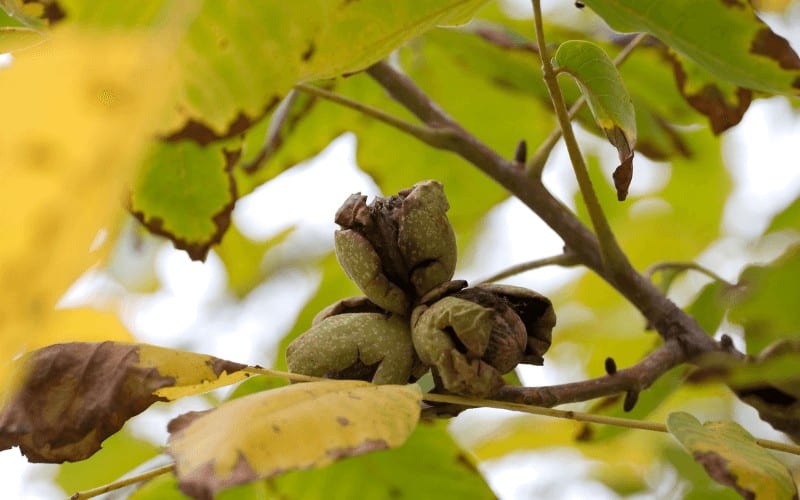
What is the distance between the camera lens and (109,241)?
1.33 feet

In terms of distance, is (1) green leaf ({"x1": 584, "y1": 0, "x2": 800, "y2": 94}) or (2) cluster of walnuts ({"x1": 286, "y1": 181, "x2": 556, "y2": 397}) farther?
(1) green leaf ({"x1": 584, "y1": 0, "x2": 800, "y2": 94})

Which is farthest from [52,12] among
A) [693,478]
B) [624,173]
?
[693,478]

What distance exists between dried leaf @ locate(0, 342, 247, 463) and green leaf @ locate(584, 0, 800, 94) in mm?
650

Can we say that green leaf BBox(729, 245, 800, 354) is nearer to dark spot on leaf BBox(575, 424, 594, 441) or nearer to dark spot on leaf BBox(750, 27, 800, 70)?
dark spot on leaf BBox(750, 27, 800, 70)

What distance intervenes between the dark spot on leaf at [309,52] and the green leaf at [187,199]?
616 mm

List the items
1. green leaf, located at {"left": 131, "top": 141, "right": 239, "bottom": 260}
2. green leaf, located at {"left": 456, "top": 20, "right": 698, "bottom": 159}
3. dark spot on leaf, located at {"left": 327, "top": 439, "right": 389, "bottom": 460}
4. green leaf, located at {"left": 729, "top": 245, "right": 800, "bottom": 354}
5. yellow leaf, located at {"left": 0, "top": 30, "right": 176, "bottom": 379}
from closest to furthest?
yellow leaf, located at {"left": 0, "top": 30, "right": 176, "bottom": 379} < green leaf, located at {"left": 729, "top": 245, "right": 800, "bottom": 354} < dark spot on leaf, located at {"left": 327, "top": 439, "right": 389, "bottom": 460} < green leaf, located at {"left": 131, "top": 141, "right": 239, "bottom": 260} < green leaf, located at {"left": 456, "top": 20, "right": 698, "bottom": 159}

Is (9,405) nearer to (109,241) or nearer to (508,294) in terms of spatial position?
(508,294)

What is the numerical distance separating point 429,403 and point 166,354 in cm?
30

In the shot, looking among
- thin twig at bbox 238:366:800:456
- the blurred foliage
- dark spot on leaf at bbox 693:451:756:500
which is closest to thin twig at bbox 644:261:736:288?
the blurred foliage

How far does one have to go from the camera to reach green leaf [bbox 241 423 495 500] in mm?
1375

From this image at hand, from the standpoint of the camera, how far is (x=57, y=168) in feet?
1.25

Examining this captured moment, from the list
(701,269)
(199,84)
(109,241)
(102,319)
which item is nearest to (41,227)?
(109,241)

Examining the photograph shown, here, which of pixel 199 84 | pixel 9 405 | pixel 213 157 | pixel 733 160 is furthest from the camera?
pixel 733 160

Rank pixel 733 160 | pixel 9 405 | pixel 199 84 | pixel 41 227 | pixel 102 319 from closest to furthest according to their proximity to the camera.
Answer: pixel 41 227 < pixel 199 84 < pixel 102 319 < pixel 9 405 < pixel 733 160
